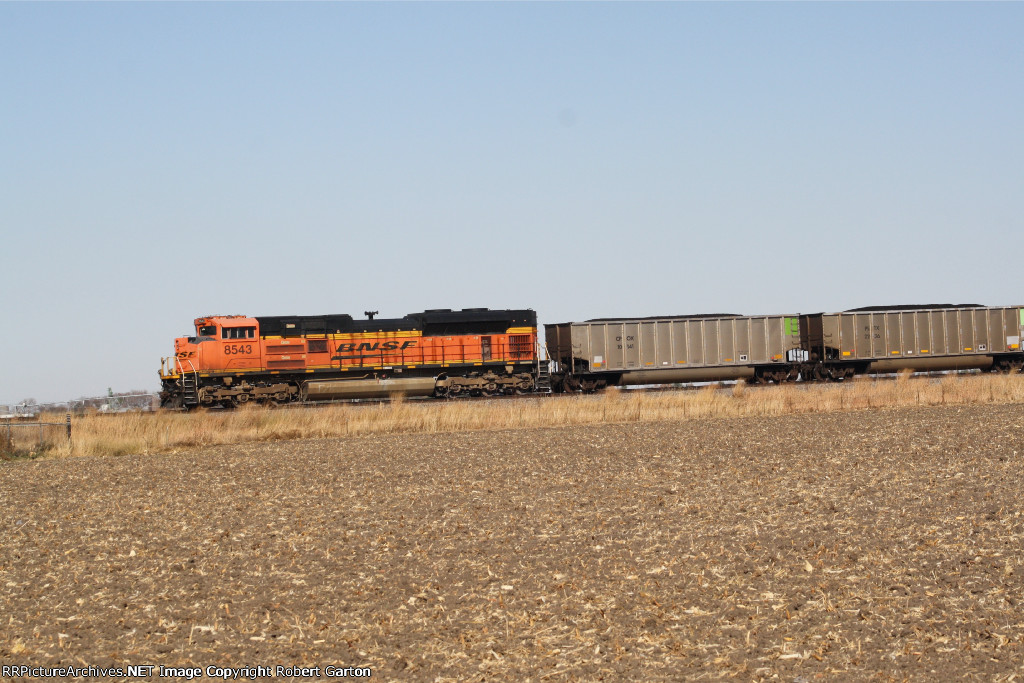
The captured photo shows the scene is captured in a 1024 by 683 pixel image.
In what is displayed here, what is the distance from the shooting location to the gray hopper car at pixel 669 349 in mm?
35562

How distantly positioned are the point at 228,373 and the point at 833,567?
2687cm

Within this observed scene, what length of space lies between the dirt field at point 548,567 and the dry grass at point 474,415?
592cm

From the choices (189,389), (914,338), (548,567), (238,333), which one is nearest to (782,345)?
(914,338)

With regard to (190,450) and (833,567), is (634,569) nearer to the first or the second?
(833,567)

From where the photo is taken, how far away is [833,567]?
8234 mm

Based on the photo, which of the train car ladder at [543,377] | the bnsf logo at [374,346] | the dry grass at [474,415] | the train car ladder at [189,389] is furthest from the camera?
the train car ladder at [543,377]

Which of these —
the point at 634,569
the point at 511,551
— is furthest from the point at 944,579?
the point at 511,551

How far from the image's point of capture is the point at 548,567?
29.0 ft

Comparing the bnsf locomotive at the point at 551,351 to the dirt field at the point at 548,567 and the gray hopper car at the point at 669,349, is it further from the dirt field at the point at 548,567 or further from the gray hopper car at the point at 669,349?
the dirt field at the point at 548,567

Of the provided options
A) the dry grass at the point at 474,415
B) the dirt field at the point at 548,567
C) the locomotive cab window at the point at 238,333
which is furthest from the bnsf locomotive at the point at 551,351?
the dirt field at the point at 548,567

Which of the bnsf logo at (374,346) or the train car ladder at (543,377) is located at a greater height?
the bnsf logo at (374,346)

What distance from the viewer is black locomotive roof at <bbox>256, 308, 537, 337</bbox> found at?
32.7 m

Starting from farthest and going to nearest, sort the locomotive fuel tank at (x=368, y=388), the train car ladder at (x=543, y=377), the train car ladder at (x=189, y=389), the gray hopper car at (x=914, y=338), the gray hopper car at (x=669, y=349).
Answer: the gray hopper car at (x=914, y=338) < the gray hopper car at (x=669, y=349) < the train car ladder at (x=543, y=377) < the locomotive fuel tank at (x=368, y=388) < the train car ladder at (x=189, y=389)

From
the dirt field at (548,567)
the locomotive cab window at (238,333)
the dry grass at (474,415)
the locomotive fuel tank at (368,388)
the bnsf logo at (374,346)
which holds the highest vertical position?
the locomotive cab window at (238,333)
